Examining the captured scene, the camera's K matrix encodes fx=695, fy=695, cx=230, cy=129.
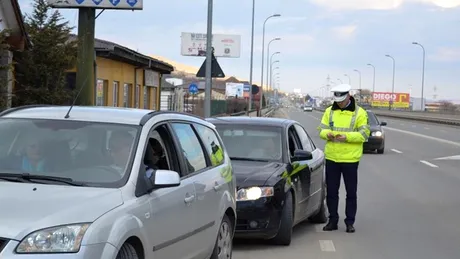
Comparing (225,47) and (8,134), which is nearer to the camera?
(8,134)

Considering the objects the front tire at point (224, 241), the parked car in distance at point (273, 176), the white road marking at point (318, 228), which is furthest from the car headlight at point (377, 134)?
the front tire at point (224, 241)

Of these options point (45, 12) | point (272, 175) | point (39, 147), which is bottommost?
point (272, 175)

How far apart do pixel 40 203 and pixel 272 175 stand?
162 inches

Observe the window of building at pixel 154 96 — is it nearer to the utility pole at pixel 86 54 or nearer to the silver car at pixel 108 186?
the utility pole at pixel 86 54

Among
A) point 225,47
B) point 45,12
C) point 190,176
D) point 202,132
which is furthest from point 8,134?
point 225,47

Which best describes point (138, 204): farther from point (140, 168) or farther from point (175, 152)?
point (175, 152)

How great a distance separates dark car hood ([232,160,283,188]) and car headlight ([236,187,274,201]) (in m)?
0.06

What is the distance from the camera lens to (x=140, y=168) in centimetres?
487

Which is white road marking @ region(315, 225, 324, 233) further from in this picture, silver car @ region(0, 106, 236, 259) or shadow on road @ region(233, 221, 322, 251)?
silver car @ region(0, 106, 236, 259)

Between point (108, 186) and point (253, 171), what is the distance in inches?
143

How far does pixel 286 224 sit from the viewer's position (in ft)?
26.0

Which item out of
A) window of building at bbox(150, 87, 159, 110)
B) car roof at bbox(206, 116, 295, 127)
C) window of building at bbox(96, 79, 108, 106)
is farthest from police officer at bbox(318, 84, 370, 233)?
window of building at bbox(150, 87, 159, 110)

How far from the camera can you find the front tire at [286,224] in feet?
25.9

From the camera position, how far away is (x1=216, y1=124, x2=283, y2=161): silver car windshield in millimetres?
8836
